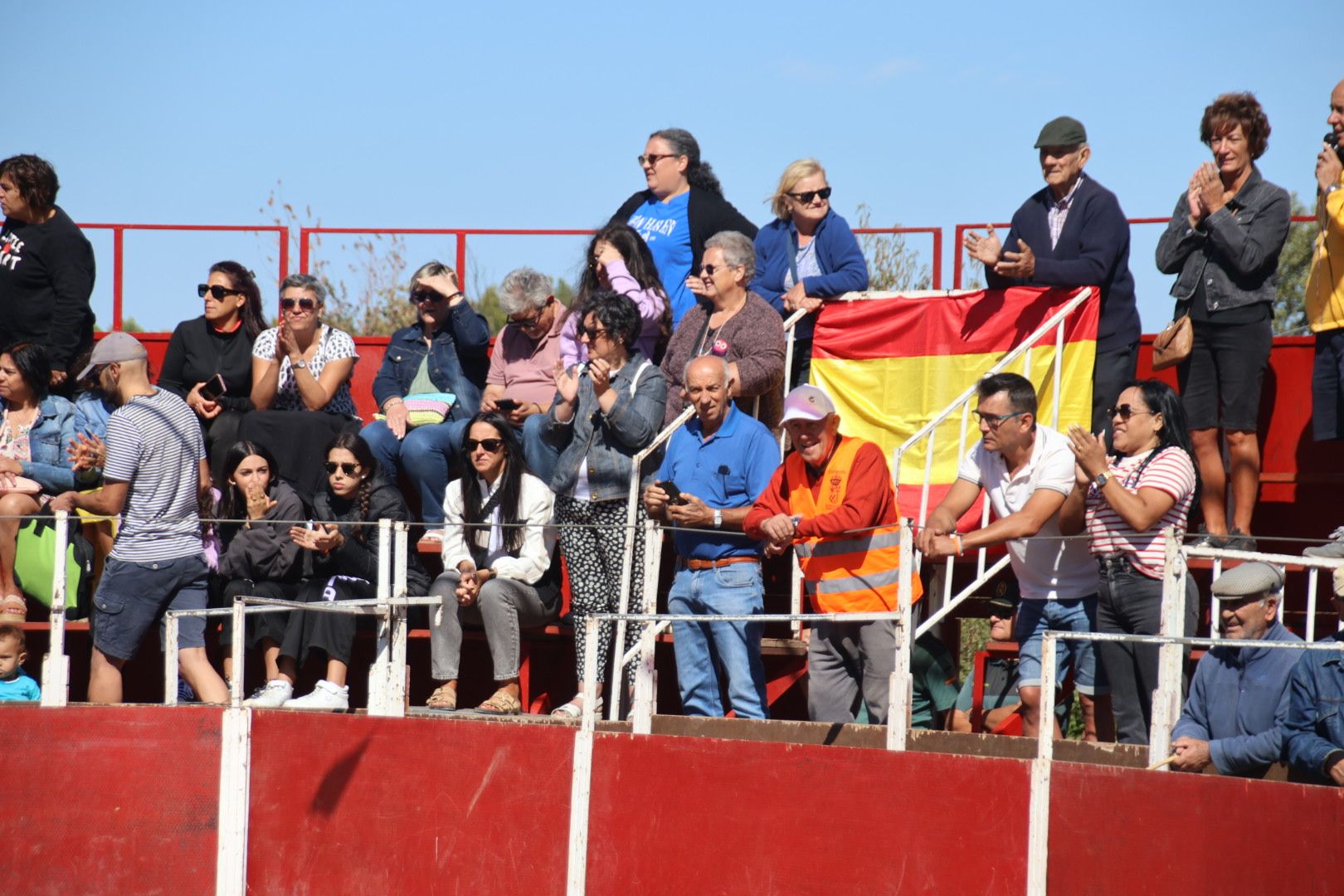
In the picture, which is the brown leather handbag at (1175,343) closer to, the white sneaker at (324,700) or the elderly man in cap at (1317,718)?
the elderly man in cap at (1317,718)

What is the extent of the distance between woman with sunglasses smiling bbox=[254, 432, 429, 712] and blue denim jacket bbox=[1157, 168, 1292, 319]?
430 cm

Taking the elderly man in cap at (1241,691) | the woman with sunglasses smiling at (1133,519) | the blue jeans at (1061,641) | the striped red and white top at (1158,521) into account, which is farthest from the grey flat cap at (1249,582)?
the blue jeans at (1061,641)

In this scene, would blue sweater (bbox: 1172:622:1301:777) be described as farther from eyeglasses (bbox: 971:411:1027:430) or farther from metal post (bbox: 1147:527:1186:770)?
eyeglasses (bbox: 971:411:1027:430)

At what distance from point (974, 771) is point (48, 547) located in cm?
538

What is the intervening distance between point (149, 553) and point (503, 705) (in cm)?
193

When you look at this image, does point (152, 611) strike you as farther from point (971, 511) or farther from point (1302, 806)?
point (1302, 806)

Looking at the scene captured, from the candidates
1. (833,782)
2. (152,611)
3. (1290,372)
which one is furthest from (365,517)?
(1290,372)

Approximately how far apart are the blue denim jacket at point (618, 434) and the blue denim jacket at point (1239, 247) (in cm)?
283

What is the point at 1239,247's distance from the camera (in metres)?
8.67

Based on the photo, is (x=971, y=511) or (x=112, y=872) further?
(x=971, y=511)

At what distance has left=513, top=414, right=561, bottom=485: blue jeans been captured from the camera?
9.24 m

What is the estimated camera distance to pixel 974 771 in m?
6.75

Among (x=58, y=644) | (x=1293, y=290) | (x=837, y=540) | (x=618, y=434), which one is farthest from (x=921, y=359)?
(x=1293, y=290)

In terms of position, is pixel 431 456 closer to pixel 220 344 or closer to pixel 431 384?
pixel 431 384
